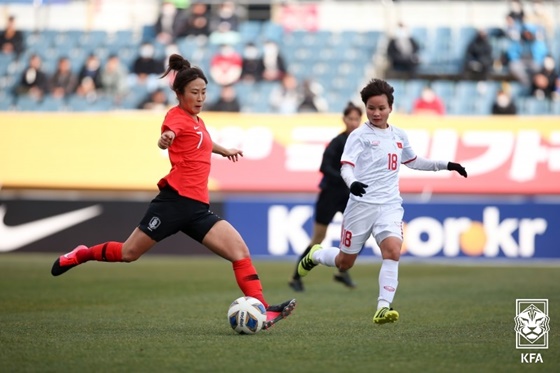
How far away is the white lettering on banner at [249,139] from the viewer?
20.3 metres

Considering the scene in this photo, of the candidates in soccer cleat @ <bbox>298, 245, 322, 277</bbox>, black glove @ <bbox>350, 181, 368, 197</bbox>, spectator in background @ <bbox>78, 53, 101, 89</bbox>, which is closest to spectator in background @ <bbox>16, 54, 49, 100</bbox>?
spectator in background @ <bbox>78, 53, 101, 89</bbox>

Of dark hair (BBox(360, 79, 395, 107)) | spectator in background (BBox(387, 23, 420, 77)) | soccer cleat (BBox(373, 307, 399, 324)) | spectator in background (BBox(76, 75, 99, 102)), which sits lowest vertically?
soccer cleat (BBox(373, 307, 399, 324))

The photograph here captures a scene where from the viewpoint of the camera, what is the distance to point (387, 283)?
28.4 feet

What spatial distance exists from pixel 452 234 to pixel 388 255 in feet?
33.7

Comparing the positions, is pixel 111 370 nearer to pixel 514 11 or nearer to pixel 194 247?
pixel 194 247

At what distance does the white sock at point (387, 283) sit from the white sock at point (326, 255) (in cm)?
96

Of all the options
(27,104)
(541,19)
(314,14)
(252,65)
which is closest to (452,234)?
(252,65)

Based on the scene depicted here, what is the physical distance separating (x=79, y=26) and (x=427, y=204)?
36.8 feet

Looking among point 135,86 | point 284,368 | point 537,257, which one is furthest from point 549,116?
point 284,368

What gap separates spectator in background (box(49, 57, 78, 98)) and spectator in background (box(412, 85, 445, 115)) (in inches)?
297

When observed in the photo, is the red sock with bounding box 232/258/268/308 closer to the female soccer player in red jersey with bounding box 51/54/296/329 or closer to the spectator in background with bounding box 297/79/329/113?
the female soccer player in red jersey with bounding box 51/54/296/329

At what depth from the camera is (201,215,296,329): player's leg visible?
8406 millimetres

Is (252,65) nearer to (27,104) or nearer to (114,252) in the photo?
(27,104)

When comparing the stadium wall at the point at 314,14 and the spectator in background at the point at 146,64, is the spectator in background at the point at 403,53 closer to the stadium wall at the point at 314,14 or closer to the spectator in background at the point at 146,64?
the stadium wall at the point at 314,14
